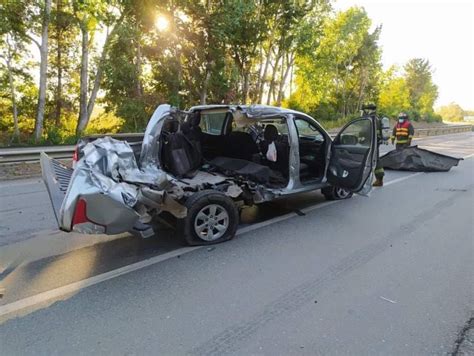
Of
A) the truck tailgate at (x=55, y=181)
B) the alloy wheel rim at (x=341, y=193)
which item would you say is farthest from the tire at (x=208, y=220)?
the alloy wheel rim at (x=341, y=193)

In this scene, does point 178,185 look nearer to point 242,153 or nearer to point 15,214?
point 242,153

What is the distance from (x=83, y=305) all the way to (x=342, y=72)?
35201 millimetres

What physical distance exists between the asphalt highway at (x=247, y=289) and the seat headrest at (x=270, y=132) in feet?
4.45

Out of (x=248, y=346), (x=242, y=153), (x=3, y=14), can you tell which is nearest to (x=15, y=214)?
(x=242, y=153)

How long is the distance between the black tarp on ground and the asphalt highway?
5.10 meters

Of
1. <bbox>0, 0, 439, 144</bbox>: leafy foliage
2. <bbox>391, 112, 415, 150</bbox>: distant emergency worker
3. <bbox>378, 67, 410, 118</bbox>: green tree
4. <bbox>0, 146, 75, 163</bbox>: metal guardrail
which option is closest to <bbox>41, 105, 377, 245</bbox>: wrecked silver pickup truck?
<bbox>0, 146, 75, 163</bbox>: metal guardrail

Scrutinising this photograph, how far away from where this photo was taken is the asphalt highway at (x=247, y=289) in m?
2.51

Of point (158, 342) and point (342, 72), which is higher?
point (342, 72)

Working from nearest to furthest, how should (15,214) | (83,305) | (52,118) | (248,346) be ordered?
(248,346)
(83,305)
(15,214)
(52,118)

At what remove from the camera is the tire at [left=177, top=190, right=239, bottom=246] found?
400 centimetres

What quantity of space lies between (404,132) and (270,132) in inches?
254

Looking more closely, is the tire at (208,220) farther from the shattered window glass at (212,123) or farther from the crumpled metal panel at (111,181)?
the shattered window glass at (212,123)

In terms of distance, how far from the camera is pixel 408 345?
2.50 m

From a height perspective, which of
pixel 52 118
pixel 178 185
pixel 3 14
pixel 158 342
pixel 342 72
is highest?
pixel 342 72
